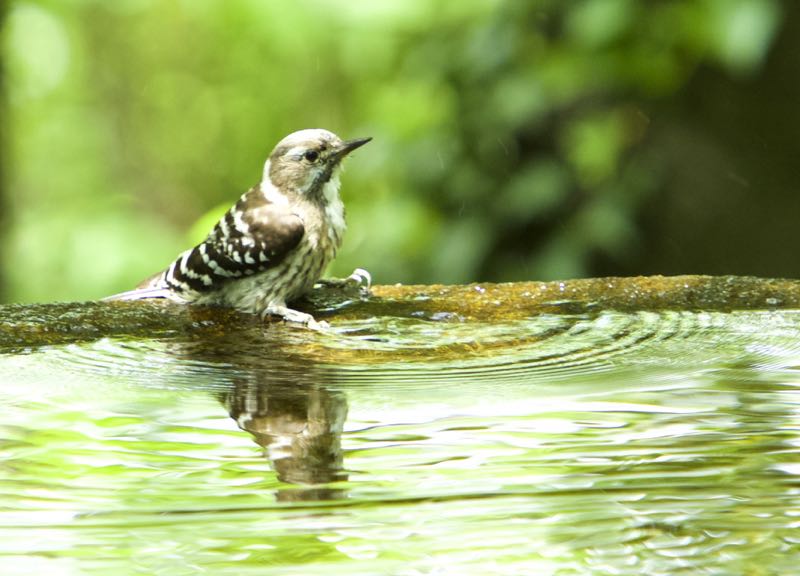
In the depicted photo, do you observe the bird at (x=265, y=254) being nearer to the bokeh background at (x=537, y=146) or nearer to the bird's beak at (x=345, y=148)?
the bird's beak at (x=345, y=148)

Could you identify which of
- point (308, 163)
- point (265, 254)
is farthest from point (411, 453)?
point (308, 163)

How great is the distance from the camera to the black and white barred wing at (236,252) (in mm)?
4070

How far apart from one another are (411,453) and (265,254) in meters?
2.26

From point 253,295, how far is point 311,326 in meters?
0.65

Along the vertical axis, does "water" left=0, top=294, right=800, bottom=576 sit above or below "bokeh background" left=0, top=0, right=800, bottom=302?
below

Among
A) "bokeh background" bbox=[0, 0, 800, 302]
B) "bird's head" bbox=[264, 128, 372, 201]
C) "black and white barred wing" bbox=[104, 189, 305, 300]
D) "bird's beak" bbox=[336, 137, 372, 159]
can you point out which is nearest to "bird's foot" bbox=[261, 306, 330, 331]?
"black and white barred wing" bbox=[104, 189, 305, 300]

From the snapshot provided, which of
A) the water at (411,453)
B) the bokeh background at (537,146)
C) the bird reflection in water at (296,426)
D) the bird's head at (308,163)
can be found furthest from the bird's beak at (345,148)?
the bird reflection in water at (296,426)

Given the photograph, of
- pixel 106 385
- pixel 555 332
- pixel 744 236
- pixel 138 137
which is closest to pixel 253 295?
pixel 555 332

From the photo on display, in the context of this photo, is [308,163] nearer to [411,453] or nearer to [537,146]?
[537,146]

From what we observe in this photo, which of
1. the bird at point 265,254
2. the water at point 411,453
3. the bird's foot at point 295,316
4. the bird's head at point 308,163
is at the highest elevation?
the bird's head at point 308,163

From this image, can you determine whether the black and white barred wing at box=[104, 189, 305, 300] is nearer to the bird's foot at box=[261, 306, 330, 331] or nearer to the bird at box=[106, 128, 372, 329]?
the bird at box=[106, 128, 372, 329]

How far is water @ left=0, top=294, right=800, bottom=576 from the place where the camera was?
143 centimetres

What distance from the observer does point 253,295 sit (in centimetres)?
401

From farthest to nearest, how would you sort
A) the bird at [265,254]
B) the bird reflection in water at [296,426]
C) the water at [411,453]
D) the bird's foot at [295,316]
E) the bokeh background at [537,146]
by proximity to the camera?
1. the bokeh background at [537,146]
2. the bird at [265,254]
3. the bird's foot at [295,316]
4. the bird reflection in water at [296,426]
5. the water at [411,453]
